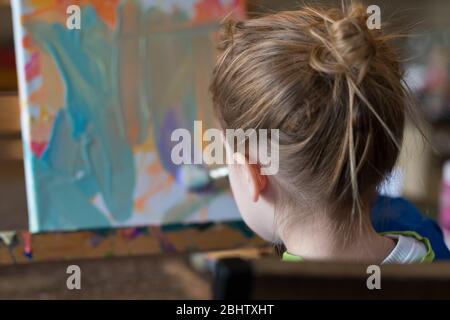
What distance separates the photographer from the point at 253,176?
0.80 meters

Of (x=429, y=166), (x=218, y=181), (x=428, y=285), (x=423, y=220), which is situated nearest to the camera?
(x=428, y=285)

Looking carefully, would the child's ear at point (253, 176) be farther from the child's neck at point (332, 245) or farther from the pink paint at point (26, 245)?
the pink paint at point (26, 245)

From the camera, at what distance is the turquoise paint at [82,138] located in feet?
4.66

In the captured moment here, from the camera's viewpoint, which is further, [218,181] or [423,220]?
[218,181]

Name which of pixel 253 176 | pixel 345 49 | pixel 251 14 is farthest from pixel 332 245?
pixel 251 14

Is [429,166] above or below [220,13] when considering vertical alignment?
below

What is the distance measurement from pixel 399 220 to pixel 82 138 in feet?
2.80

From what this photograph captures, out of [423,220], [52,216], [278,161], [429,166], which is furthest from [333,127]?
[429,166]

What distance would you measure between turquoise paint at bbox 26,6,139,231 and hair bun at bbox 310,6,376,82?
2.79ft

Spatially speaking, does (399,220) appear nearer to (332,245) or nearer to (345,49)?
(332,245)

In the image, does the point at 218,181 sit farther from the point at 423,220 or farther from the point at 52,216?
the point at 423,220

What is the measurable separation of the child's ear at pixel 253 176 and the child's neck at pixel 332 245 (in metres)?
0.08
